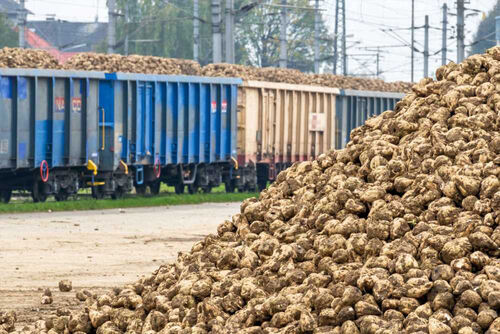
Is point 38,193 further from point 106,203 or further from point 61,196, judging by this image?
point 106,203

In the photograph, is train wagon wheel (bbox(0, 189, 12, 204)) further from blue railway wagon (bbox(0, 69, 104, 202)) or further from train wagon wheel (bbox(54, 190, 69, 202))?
train wagon wheel (bbox(54, 190, 69, 202))

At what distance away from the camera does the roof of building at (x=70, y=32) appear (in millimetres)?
105500

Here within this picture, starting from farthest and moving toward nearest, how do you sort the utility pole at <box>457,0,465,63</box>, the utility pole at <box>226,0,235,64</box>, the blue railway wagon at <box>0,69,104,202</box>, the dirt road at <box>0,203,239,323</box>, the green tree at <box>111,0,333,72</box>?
1. the green tree at <box>111,0,333,72</box>
2. the utility pole at <box>457,0,465,63</box>
3. the utility pole at <box>226,0,235,64</box>
4. the blue railway wagon at <box>0,69,104,202</box>
5. the dirt road at <box>0,203,239,323</box>

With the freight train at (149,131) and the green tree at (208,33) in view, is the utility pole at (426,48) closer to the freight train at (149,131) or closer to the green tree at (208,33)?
the green tree at (208,33)

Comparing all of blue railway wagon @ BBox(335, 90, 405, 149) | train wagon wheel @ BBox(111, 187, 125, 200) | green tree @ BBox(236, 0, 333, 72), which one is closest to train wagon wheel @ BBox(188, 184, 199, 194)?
train wagon wheel @ BBox(111, 187, 125, 200)

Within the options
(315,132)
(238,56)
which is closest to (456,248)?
(315,132)

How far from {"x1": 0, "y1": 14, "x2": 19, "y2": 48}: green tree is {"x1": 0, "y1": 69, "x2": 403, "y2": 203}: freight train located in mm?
46419

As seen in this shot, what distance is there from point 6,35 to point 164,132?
174 feet

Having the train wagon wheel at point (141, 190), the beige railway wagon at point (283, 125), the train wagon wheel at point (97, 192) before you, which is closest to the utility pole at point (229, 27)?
the beige railway wagon at point (283, 125)

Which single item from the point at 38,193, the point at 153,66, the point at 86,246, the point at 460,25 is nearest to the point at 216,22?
the point at 153,66

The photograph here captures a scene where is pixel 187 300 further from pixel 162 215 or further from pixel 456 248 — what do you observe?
pixel 162 215

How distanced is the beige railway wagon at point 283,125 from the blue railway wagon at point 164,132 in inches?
25.8

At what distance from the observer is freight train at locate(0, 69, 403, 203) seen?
2372cm

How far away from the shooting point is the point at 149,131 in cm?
2722
